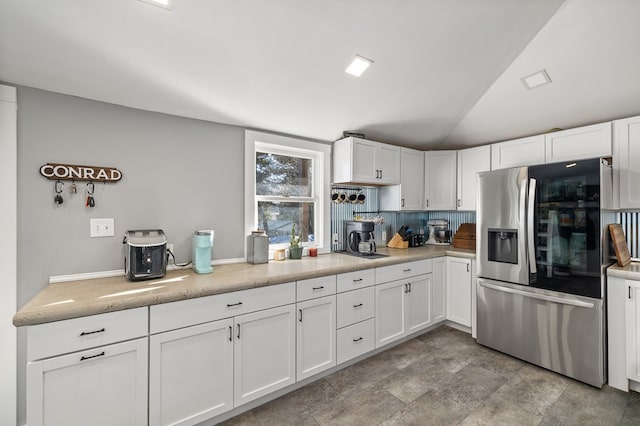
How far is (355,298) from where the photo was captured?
252 cm

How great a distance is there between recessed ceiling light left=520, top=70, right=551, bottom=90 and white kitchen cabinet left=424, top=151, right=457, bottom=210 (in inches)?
45.0

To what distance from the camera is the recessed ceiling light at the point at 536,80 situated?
2510 millimetres

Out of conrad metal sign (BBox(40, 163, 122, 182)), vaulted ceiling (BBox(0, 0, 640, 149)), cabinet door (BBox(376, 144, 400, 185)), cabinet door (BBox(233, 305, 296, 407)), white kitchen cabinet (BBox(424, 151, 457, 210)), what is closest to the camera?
vaulted ceiling (BBox(0, 0, 640, 149))

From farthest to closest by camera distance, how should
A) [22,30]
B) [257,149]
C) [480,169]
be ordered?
1. [480,169]
2. [257,149]
3. [22,30]

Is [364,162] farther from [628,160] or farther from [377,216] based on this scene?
[628,160]

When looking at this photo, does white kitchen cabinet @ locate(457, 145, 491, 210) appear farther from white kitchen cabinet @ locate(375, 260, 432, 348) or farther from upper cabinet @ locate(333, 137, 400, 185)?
white kitchen cabinet @ locate(375, 260, 432, 348)

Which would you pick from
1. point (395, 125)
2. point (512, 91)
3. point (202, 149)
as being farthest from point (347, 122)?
point (512, 91)

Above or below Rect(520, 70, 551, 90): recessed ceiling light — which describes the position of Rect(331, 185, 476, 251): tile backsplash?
below

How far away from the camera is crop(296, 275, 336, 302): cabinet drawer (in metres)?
2.18

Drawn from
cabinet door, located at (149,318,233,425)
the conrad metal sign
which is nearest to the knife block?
cabinet door, located at (149,318,233,425)

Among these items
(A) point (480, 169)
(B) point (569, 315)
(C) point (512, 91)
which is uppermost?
(C) point (512, 91)

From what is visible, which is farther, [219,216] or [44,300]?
[219,216]

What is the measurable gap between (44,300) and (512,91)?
392 centimetres

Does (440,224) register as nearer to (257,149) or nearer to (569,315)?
(569,315)
